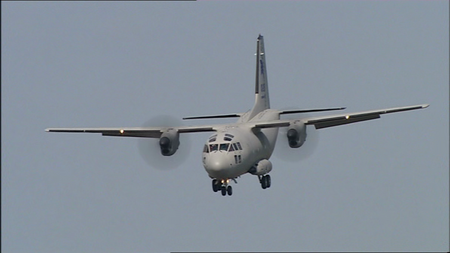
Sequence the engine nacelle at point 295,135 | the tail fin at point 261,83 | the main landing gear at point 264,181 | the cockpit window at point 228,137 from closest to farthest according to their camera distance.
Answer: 1. the cockpit window at point 228,137
2. the engine nacelle at point 295,135
3. the main landing gear at point 264,181
4. the tail fin at point 261,83

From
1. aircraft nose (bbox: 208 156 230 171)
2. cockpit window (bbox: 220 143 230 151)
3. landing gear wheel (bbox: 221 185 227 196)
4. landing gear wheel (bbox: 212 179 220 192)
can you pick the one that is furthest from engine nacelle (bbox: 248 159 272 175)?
aircraft nose (bbox: 208 156 230 171)

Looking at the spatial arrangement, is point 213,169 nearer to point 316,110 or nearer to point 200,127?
point 200,127

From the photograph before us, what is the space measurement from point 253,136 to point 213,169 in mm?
4708

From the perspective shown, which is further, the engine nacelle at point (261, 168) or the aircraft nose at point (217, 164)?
the engine nacelle at point (261, 168)

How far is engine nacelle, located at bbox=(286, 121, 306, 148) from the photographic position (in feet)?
163

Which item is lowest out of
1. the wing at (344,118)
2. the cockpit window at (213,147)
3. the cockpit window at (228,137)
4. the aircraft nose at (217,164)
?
the aircraft nose at (217,164)

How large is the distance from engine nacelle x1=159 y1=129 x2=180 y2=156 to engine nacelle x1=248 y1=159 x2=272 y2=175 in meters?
4.19

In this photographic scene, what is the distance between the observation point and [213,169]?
1833 inches

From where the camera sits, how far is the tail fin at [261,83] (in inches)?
2269

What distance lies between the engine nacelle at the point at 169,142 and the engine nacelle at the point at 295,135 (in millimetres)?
5969

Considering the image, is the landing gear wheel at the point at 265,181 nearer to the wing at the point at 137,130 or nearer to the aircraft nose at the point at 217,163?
the wing at the point at 137,130

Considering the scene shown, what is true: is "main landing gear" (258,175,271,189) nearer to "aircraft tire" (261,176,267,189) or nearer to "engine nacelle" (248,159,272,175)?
"aircraft tire" (261,176,267,189)

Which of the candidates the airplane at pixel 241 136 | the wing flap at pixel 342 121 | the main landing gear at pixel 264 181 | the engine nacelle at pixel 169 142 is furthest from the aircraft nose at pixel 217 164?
the wing flap at pixel 342 121

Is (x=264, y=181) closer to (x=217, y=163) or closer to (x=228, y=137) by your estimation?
(x=228, y=137)
